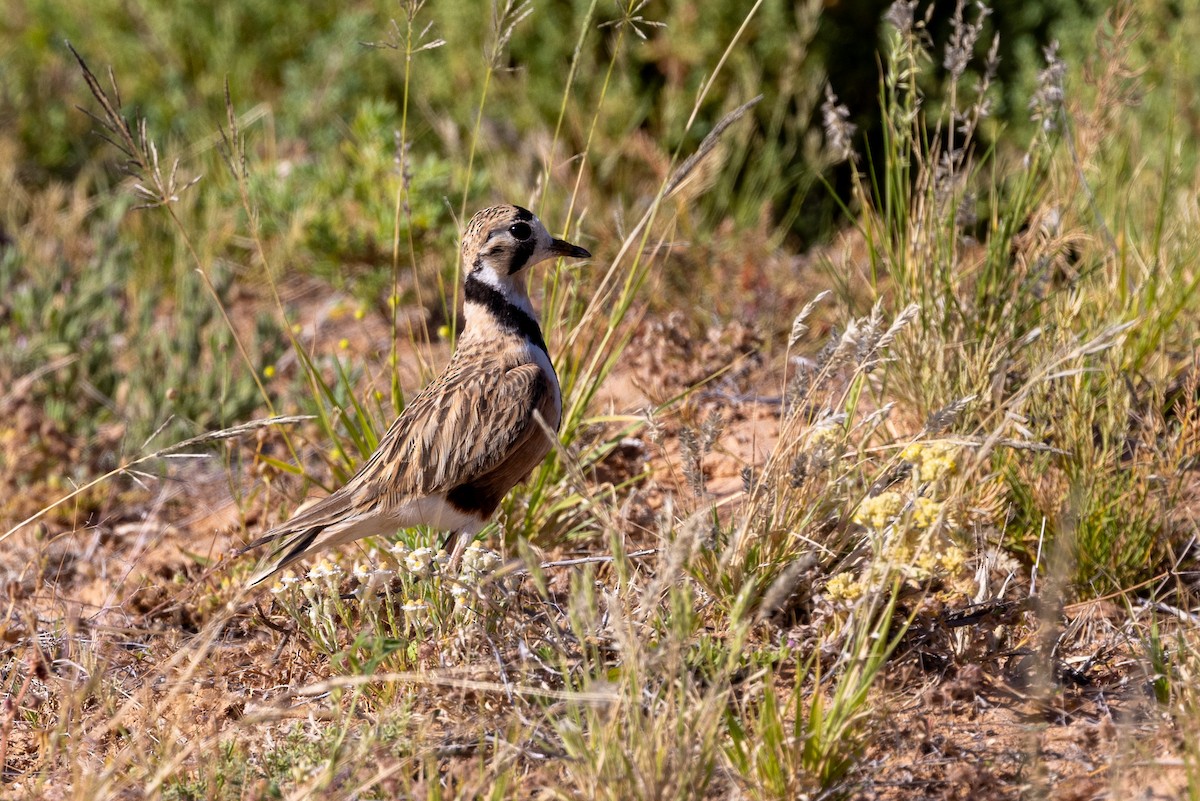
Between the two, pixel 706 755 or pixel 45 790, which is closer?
pixel 706 755

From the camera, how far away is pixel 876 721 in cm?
321

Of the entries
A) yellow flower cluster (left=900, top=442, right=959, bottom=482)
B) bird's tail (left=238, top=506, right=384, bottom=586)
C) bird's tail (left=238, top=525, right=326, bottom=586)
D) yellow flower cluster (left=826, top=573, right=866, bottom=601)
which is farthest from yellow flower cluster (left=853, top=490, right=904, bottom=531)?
bird's tail (left=238, top=525, right=326, bottom=586)

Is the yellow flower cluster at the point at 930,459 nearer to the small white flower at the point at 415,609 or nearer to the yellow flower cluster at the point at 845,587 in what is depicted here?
the yellow flower cluster at the point at 845,587

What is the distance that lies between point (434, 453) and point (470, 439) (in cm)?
13

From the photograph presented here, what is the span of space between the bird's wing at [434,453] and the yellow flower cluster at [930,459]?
1.37 meters

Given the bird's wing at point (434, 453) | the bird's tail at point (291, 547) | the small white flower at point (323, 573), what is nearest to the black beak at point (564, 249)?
the bird's wing at point (434, 453)

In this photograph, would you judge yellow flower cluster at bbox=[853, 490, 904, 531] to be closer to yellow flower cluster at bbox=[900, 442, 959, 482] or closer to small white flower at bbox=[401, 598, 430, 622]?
yellow flower cluster at bbox=[900, 442, 959, 482]

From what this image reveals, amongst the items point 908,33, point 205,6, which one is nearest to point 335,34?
point 205,6

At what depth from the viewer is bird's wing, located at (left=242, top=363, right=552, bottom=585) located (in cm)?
405

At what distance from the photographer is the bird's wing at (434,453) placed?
405 cm

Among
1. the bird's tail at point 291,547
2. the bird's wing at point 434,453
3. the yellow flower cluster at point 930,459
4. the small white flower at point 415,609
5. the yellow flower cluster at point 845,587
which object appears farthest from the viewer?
the bird's wing at point 434,453

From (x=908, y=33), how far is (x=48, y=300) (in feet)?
13.9

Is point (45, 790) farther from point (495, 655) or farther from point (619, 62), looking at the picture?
point (619, 62)

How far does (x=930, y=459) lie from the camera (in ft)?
10.1
